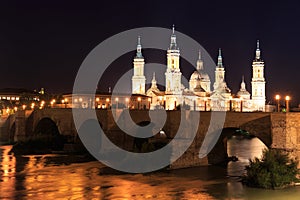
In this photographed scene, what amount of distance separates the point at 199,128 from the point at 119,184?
780 centimetres

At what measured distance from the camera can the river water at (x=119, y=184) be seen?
64.5 feet

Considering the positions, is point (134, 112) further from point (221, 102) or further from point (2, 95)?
point (2, 95)

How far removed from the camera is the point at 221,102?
72.2 meters

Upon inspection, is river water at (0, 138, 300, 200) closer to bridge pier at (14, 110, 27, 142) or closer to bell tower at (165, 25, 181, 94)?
bridge pier at (14, 110, 27, 142)

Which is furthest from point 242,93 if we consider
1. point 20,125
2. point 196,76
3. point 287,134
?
point 287,134

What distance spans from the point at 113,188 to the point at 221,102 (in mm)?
52500

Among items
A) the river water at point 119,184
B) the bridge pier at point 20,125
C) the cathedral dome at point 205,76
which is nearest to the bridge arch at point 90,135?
the river water at point 119,184

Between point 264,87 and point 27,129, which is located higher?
point 264,87

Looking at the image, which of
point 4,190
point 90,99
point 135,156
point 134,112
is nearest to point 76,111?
point 134,112

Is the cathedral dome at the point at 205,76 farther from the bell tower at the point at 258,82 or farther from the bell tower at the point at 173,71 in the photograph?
the bell tower at the point at 173,71

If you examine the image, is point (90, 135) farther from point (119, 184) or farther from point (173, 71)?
point (173, 71)

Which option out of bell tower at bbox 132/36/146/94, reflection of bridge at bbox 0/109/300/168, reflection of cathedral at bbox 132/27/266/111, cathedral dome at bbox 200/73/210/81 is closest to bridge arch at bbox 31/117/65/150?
reflection of bridge at bbox 0/109/300/168

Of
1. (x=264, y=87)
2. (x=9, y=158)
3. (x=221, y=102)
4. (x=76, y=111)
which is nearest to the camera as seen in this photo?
(x=9, y=158)

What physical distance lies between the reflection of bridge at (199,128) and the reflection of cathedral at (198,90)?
22.9 metres
